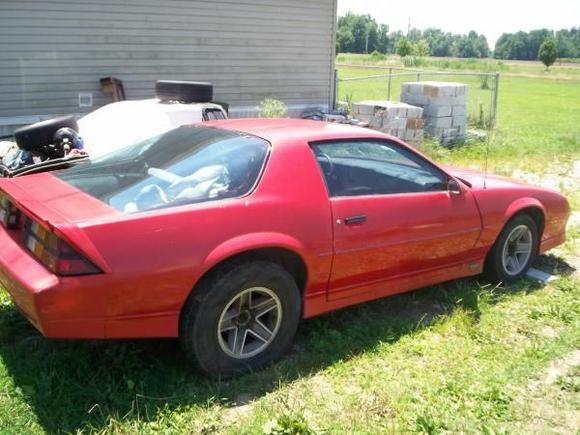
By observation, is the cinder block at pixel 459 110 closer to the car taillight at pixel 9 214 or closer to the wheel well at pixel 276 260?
the wheel well at pixel 276 260

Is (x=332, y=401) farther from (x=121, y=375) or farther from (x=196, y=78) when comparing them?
(x=196, y=78)

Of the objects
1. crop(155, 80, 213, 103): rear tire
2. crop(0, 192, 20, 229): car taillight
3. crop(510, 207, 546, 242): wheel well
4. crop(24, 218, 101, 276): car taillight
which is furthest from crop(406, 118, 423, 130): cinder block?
crop(24, 218, 101, 276): car taillight

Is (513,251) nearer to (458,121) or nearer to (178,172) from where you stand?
(178,172)

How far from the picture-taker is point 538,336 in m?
3.99

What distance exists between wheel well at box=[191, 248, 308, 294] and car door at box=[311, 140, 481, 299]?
22 cm

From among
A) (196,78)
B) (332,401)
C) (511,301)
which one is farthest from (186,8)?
(332,401)

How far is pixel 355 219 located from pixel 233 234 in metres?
0.87

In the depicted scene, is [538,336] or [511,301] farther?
[511,301]

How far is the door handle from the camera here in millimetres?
3563

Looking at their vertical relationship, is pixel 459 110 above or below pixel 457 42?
below

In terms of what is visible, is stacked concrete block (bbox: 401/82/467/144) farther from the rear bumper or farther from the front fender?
the rear bumper

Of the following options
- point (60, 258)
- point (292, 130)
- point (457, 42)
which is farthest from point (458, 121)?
point (457, 42)

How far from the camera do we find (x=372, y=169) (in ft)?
13.0

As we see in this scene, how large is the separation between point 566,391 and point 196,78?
29.6 feet
